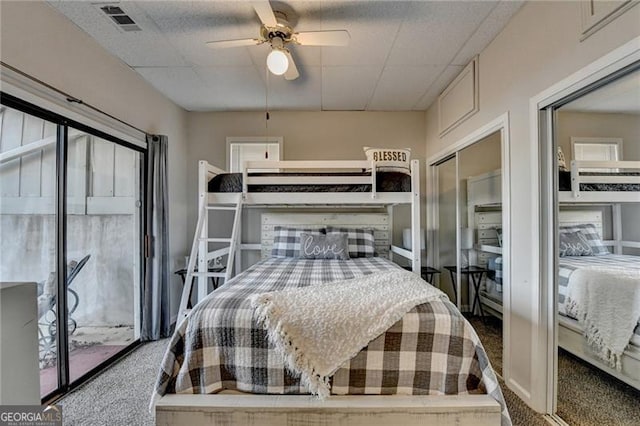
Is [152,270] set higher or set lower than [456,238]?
lower

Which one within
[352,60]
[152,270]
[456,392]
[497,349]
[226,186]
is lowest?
[497,349]

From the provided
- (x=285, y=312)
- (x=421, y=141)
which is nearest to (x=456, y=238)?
(x=421, y=141)

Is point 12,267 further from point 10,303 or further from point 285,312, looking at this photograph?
point 285,312

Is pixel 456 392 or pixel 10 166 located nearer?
pixel 456 392

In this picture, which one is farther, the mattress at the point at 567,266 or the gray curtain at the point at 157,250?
the gray curtain at the point at 157,250

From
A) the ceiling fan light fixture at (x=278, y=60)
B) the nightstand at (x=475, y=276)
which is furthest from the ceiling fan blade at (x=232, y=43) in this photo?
the nightstand at (x=475, y=276)

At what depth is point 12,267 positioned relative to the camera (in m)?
1.91

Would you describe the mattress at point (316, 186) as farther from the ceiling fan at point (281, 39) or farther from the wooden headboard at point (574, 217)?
→ the wooden headboard at point (574, 217)

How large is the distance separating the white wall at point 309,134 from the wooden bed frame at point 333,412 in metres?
2.57

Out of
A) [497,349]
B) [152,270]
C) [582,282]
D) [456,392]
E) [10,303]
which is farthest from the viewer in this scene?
[152,270]

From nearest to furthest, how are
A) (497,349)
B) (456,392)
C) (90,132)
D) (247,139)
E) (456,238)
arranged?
1. (456,392)
2. (90,132)
3. (497,349)
4. (456,238)
5. (247,139)

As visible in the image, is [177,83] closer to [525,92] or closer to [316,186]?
[316,186]

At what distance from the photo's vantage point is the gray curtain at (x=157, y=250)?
2.95 m

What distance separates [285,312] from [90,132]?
2187mm
